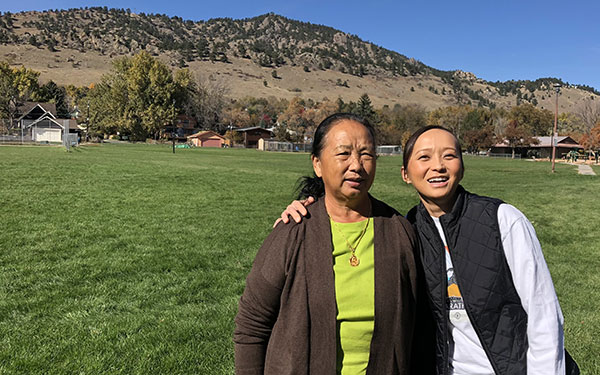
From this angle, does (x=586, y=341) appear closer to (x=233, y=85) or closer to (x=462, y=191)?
(x=462, y=191)

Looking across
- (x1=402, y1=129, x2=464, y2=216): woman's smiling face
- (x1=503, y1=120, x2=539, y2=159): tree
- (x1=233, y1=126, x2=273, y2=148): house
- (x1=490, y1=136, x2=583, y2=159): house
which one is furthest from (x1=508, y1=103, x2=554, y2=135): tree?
(x1=402, y1=129, x2=464, y2=216): woman's smiling face

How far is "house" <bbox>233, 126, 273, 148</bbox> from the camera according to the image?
83.7 m

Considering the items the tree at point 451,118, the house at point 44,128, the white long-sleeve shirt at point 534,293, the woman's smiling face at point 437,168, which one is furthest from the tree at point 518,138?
the white long-sleeve shirt at point 534,293

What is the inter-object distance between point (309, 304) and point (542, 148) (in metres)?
89.3

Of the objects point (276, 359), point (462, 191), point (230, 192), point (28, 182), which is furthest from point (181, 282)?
point (28, 182)

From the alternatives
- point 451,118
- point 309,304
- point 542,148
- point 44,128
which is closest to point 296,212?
point 309,304

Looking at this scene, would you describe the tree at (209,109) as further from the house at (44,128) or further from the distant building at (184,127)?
the house at (44,128)

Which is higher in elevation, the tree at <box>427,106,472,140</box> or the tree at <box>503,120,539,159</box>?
the tree at <box>427,106,472,140</box>

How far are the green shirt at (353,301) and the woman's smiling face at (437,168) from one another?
1.40 feet

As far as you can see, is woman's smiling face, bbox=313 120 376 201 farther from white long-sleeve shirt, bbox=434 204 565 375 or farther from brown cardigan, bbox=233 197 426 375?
white long-sleeve shirt, bbox=434 204 565 375

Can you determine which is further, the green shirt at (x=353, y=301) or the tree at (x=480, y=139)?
the tree at (x=480, y=139)

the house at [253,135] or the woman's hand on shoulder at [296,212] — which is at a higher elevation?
the house at [253,135]

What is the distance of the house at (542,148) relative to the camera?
246 ft

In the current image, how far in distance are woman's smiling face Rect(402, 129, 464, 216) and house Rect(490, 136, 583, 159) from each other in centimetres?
8542
